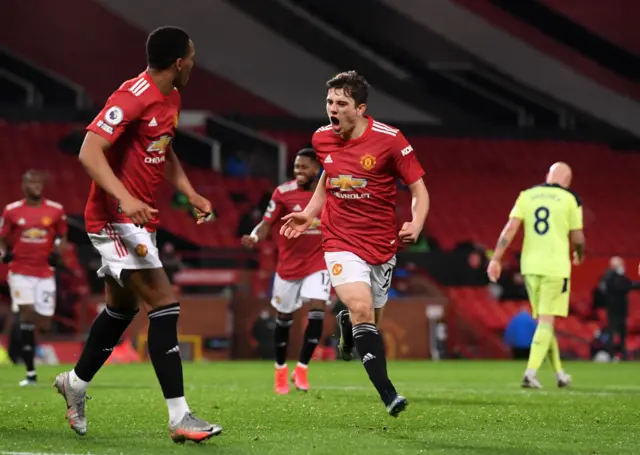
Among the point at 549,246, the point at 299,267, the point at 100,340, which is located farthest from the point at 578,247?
the point at 100,340

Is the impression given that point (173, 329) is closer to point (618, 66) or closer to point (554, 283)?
point (554, 283)

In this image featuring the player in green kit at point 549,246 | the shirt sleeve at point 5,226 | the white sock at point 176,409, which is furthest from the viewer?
the shirt sleeve at point 5,226

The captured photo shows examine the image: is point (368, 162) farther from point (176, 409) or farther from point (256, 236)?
point (256, 236)

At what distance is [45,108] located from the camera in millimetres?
28797

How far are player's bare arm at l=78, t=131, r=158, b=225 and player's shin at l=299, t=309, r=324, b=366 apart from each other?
5.22 metres

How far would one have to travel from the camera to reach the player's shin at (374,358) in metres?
7.00

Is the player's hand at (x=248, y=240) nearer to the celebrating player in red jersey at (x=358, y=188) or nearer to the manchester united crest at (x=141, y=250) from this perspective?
the celebrating player in red jersey at (x=358, y=188)

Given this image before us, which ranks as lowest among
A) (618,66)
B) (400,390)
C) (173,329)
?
(400,390)

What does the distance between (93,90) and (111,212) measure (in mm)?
25337

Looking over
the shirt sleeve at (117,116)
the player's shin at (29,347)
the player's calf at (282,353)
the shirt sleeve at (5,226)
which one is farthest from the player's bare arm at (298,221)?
the shirt sleeve at (5,226)

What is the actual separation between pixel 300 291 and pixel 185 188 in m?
4.78

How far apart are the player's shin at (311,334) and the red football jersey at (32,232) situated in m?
3.72

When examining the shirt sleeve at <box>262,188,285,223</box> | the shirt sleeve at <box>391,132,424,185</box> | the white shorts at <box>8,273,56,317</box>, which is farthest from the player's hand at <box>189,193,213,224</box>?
the white shorts at <box>8,273,56,317</box>

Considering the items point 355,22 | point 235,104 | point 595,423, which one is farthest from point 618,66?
point 595,423
